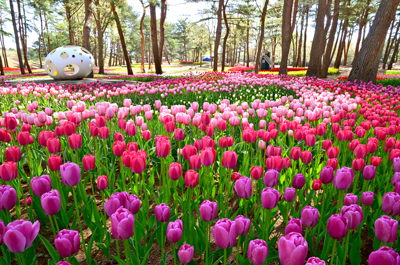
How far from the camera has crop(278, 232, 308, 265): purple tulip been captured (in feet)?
2.92

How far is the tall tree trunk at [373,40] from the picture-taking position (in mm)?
8538

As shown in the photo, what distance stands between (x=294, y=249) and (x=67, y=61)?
15.1 metres

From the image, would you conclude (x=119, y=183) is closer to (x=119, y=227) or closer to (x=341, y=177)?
(x=119, y=227)

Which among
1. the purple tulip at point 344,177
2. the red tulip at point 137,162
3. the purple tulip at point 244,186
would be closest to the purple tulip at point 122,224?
the red tulip at point 137,162

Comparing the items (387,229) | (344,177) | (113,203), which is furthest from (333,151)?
(113,203)

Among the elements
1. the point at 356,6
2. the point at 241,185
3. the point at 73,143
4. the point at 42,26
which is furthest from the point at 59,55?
the point at 42,26

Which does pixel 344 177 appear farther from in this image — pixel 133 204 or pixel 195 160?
pixel 133 204

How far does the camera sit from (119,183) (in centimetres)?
222

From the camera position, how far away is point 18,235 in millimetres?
1008

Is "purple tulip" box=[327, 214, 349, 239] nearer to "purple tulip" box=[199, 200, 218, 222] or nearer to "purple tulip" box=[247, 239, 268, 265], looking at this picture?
"purple tulip" box=[247, 239, 268, 265]

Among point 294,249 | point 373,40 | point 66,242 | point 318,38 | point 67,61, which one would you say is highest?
point 318,38

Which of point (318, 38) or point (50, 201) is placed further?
point (318, 38)

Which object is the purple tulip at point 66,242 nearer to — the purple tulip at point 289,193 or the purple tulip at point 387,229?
the purple tulip at point 289,193

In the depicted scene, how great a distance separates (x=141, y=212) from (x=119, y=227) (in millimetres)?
750
